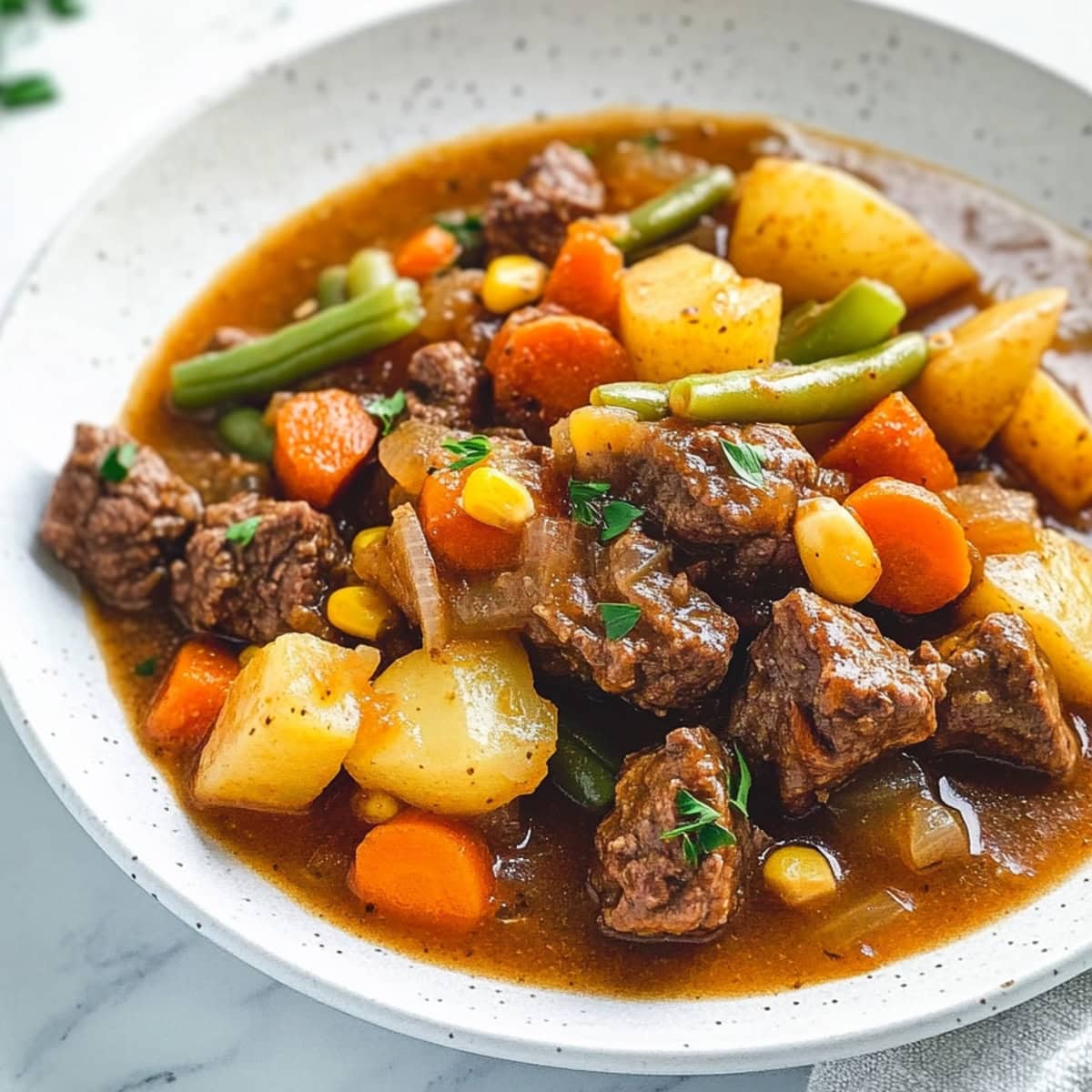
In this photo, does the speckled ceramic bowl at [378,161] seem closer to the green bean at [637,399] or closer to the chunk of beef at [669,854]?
the chunk of beef at [669,854]

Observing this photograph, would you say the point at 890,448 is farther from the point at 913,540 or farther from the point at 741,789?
the point at 741,789

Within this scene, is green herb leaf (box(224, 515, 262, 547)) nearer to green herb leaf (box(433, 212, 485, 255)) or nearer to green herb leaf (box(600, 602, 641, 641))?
green herb leaf (box(600, 602, 641, 641))

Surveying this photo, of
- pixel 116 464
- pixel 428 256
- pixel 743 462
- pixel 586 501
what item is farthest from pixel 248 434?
pixel 743 462

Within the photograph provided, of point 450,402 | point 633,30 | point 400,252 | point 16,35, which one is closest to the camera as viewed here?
point 450,402

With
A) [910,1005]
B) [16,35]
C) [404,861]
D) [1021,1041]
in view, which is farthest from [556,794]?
[16,35]

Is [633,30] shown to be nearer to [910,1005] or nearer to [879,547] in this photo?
[879,547]
